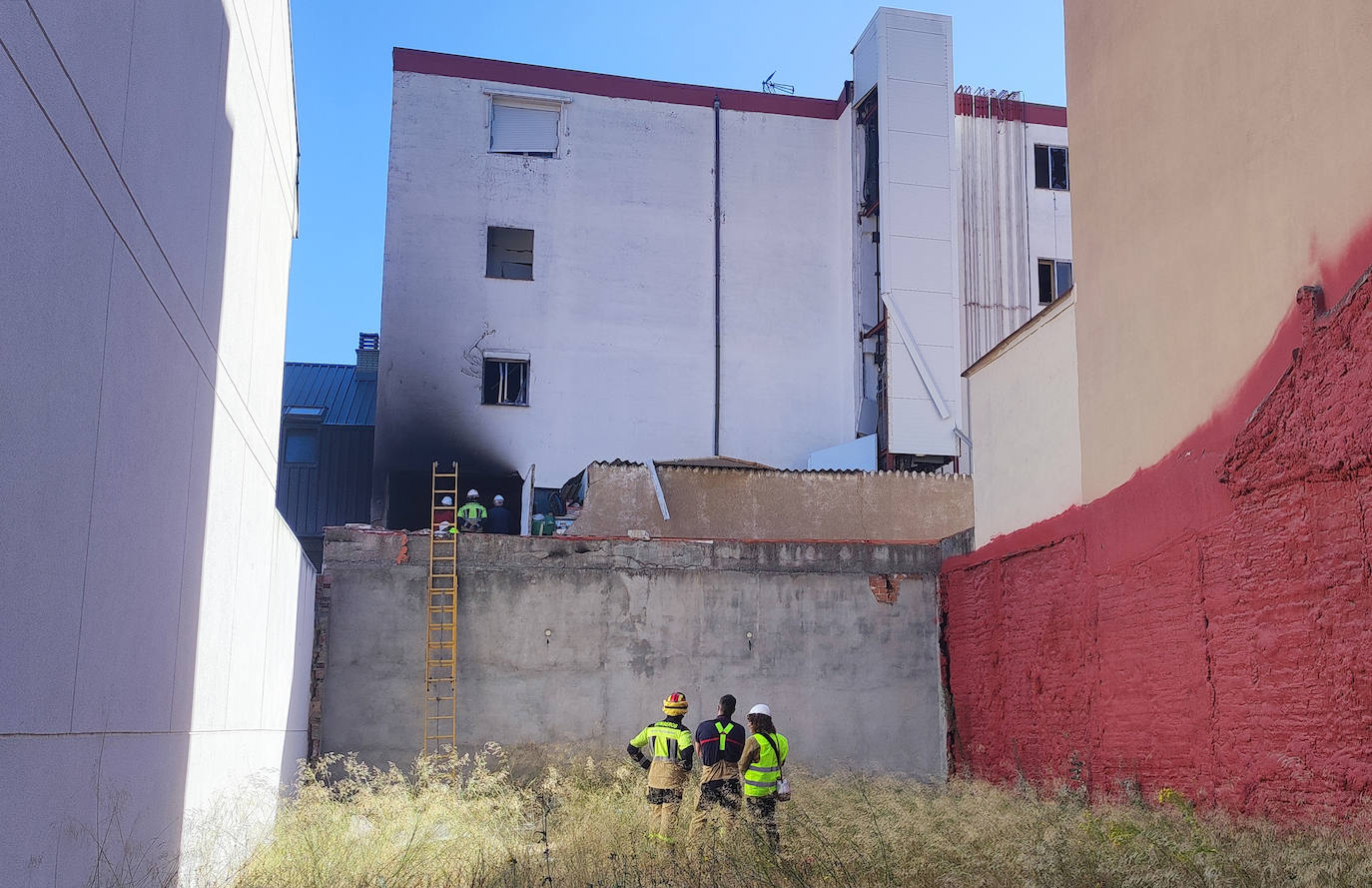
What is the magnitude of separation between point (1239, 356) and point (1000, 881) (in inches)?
188

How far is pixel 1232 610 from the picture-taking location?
10227 millimetres

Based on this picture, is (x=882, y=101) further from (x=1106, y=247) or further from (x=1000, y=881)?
(x=1000, y=881)

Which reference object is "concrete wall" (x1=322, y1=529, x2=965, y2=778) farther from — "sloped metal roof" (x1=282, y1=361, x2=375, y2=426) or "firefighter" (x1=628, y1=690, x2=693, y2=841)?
"sloped metal roof" (x1=282, y1=361, x2=375, y2=426)

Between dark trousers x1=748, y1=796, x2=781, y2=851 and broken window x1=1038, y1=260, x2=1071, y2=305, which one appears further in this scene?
broken window x1=1038, y1=260, x2=1071, y2=305

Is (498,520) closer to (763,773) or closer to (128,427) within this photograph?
(763,773)

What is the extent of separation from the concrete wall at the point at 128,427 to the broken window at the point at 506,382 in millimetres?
15395

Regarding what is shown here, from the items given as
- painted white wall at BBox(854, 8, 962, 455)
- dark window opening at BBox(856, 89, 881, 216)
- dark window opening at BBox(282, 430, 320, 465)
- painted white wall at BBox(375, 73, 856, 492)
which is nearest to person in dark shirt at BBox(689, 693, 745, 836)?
painted white wall at BBox(375, 73, 856, 492)

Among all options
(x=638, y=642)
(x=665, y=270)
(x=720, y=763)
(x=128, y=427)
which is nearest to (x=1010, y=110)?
(x=665, y=270)

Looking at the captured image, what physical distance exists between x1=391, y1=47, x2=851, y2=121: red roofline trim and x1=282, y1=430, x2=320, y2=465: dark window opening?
34.5ft

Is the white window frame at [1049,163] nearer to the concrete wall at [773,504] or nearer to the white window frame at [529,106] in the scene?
the concrete wall at [773,504]

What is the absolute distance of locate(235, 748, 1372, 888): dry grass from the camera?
312 inches

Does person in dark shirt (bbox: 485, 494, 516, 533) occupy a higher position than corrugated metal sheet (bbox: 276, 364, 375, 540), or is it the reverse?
corrugated metal sheet (bbox: 276, 364, 375, 540)

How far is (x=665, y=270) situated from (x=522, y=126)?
14.2 feet

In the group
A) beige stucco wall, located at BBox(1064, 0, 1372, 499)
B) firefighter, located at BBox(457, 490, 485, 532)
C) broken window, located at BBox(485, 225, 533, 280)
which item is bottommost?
firefighter, located at BBox(457, 490, 485, 532)
